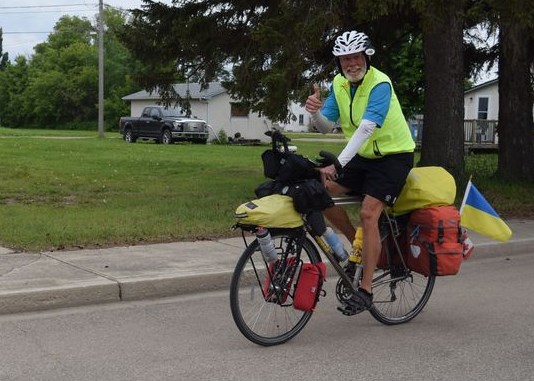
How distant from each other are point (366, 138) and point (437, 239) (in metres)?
1.08

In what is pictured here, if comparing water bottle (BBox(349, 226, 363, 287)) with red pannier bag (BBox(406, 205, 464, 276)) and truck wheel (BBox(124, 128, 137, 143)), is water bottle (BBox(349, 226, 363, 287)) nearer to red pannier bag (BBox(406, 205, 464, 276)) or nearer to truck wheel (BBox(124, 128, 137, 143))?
red pannier bag (BBox(406, 205, 464, 276))

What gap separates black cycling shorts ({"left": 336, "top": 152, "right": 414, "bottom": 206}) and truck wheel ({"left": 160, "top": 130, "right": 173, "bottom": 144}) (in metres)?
30.6

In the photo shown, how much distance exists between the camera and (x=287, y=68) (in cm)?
1166

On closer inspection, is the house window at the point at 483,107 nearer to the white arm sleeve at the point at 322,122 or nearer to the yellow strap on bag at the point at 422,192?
the yellow strap on bag at the point at 422,192

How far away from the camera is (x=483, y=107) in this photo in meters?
41.3

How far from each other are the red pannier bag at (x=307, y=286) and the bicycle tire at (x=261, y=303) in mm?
49

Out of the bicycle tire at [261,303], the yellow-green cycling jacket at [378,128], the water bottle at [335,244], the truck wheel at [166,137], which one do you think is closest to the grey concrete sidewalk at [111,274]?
the bicycle tire at [261,303]

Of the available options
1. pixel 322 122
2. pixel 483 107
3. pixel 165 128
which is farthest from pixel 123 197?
pixel 483 107

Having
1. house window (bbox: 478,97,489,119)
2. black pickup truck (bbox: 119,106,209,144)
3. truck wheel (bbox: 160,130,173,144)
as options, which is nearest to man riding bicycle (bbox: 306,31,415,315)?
black pickup truck (bbox: 119,106,209,144)

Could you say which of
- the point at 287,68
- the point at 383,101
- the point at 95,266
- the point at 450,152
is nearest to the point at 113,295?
the point at 95,266

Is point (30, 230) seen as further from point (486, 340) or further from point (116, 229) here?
point (486, 340)

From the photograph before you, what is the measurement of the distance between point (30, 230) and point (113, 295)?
2.94 meters

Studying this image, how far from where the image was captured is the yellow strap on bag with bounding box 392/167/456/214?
5.64 m

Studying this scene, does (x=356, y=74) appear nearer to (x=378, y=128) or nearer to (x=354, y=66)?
(x=354, y=66)
